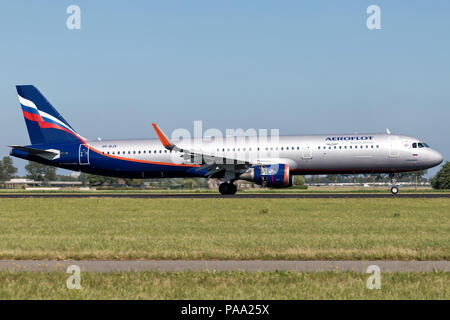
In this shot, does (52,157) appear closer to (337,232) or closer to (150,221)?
(150,221)

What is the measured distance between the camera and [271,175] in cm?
4256

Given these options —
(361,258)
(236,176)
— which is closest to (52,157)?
(236,176)

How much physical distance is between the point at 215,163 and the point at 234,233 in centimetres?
2488

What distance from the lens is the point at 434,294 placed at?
9.68 meters

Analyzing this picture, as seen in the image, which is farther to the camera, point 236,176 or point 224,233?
point 236,176

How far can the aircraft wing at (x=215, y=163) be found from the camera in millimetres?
43625

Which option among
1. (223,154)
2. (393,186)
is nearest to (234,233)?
(223,154)

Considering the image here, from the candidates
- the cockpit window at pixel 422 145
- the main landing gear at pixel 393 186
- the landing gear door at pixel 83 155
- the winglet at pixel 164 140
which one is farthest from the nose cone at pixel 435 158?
the landing gear door at pixel 83 155

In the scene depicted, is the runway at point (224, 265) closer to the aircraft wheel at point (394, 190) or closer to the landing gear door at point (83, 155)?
the aircraft wheel at point (394, 190)

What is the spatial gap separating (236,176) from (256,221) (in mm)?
21569

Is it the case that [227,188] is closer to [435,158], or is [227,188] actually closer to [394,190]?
[394,190]

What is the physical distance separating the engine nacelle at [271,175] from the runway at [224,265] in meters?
28.7

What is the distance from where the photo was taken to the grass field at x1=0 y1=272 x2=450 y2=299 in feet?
32.0
